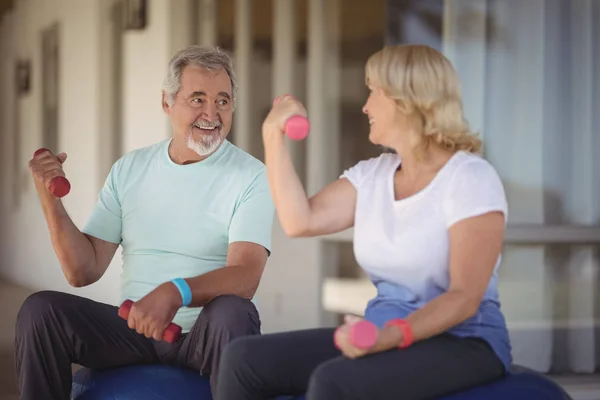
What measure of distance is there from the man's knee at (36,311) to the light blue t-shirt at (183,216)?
0.23m

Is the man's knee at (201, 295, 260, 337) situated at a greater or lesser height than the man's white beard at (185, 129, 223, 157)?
lesser

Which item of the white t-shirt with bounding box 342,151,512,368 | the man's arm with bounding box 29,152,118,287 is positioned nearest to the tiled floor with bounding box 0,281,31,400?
the man's arm with bounding box 29,152,118,287

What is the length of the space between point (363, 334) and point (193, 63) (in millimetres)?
1025

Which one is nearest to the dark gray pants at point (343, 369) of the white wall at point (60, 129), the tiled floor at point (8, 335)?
the tiled floor at point (8, 335)

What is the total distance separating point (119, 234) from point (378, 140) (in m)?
0.85

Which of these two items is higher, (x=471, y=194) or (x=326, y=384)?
(x=471, y=194)

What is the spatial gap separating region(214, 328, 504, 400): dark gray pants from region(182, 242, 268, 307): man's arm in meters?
0.28

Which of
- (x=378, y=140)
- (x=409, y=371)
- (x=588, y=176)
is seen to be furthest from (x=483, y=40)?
(x=409, y=371)

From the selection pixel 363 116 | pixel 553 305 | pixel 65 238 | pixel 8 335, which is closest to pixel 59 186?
pixel 65 238

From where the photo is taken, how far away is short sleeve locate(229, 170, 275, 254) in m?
2.16

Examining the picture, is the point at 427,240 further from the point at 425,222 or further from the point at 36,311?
the point at 36,311

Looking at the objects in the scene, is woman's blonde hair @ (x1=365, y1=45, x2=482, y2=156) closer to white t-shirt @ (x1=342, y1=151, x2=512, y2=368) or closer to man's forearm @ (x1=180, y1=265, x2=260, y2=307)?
white t-shirt @ (x1=342, y1=151, x2=512, y2=368)

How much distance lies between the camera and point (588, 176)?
11.9ft

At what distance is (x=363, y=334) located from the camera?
1.56 metres
